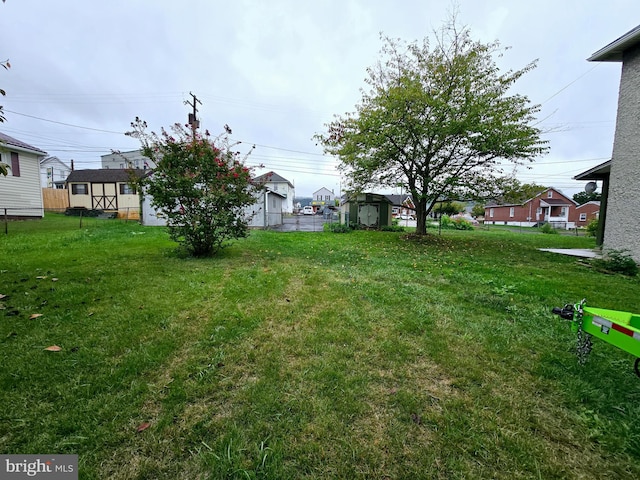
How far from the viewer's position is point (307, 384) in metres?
1.90

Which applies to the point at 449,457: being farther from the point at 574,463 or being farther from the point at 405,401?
the point at 574,463

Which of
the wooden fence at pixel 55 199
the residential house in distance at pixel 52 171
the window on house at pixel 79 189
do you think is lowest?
the wooden fence at pixel 55 199

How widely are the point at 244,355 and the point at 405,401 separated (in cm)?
135

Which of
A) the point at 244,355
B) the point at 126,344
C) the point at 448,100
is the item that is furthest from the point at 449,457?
the point at 448,100

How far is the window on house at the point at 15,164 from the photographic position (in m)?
13.1

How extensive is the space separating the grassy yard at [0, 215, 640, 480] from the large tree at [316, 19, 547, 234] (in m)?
7.74

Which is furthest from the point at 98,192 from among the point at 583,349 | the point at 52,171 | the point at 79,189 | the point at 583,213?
the point at 583,213

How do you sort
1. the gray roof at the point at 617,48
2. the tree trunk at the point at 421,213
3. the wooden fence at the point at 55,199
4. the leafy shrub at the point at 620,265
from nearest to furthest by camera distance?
1. the leafy shrub at the point at 620,265
2. the gray roof at the point at 617,48
3. the tree trunk at the point at 421,213
4. the wooden fence at the point at 55,199

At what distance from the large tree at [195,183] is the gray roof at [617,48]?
9958 mm

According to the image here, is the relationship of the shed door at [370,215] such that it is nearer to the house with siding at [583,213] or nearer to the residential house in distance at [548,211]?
the residential house in distance at [548,211]

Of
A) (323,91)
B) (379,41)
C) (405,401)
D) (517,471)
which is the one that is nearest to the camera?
(517,471)

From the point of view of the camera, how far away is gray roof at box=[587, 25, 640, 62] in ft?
20.7

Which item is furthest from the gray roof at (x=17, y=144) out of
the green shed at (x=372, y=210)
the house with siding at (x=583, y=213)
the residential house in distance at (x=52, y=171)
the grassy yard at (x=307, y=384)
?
the house with siding at (x=583, y=213)

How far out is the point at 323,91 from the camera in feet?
61.4
